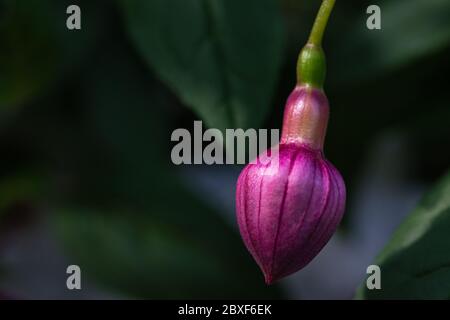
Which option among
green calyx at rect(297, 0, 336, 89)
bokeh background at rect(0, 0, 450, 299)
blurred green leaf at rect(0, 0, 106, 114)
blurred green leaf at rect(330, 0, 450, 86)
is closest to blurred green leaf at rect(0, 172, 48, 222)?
bokeh background at rect(0, 0, 450, 299)

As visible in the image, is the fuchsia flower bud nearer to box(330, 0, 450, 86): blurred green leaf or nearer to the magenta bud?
the magenta bud

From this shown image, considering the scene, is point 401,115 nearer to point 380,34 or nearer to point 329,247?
point 380,34

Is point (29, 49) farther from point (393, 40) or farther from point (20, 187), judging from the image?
point (393, 40)

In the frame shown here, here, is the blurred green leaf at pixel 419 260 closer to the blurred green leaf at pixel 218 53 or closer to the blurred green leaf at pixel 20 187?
the blurred green leaf at pixel 218 53

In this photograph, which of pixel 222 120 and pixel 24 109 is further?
pixel 24 109

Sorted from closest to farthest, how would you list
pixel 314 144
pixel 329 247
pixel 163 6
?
1. pixel 314 144
2. pixel 163 6
3. pixel 329 247

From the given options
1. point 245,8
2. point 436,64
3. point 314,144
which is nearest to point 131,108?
point 436,64

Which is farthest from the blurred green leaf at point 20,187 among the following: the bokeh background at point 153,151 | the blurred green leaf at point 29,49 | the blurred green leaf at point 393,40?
the blurred green leaf at point 393,40
